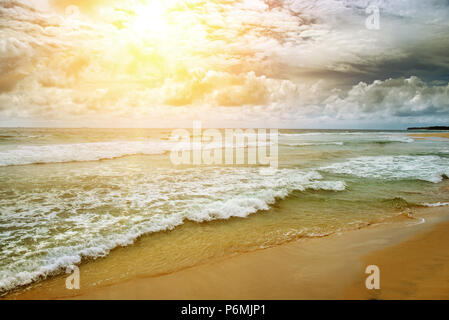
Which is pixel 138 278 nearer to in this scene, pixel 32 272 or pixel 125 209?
pixel 32 272

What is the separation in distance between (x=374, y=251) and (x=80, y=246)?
6071 mm

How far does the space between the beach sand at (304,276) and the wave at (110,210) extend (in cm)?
56

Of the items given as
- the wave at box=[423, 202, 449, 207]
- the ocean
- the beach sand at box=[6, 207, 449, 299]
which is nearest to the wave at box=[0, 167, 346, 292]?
the ocean

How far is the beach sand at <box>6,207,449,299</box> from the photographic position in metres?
3.56

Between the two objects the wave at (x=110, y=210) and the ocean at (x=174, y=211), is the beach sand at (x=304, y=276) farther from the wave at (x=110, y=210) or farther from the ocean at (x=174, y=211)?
the wave at (x=110, y=210)

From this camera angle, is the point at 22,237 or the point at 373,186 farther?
the point at 373,186
